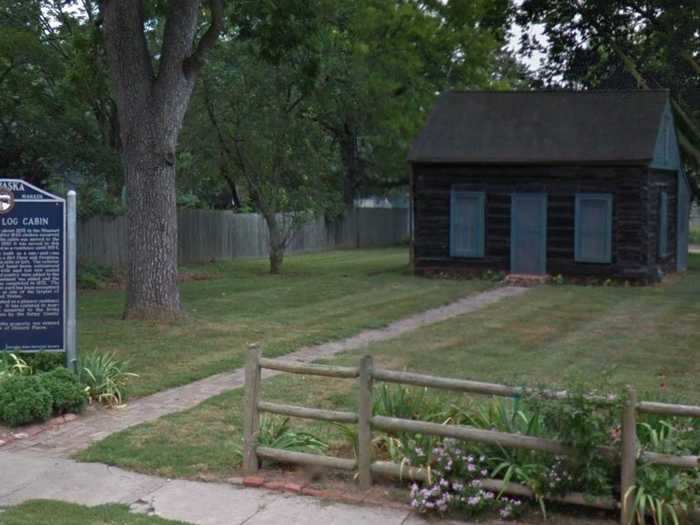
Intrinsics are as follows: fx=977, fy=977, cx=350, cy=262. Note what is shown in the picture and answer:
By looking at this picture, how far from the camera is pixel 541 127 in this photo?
2714 cm

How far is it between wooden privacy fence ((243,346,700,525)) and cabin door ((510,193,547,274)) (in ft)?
63.6

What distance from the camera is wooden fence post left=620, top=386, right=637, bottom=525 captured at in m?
6.37

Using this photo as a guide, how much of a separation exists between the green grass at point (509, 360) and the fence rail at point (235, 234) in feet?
42.2

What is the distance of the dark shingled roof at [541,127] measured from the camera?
25859 mm

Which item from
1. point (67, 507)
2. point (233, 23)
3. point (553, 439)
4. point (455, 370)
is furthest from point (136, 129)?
point (553, 439)

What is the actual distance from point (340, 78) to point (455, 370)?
17.9 meters

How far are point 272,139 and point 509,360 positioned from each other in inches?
620

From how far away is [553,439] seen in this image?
665 centimetres

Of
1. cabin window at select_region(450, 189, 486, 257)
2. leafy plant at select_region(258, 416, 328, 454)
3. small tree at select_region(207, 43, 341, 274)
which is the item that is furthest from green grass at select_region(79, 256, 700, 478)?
small tree at select_region(207, 43, 341, 274)

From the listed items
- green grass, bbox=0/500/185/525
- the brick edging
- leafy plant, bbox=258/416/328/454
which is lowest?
green grass, bbox=0/500/185/525

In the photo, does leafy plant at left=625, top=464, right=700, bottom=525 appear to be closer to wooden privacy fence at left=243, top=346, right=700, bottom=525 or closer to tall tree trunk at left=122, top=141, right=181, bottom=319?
wooden privacy fence at left=243, top=346, right=700, bottom=525

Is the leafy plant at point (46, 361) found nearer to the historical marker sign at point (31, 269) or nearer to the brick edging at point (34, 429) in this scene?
the historical marker sign at point (31, 269)

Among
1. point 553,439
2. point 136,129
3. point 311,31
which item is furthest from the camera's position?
point 311,31

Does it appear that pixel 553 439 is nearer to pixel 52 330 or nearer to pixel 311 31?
pixel 52 330
